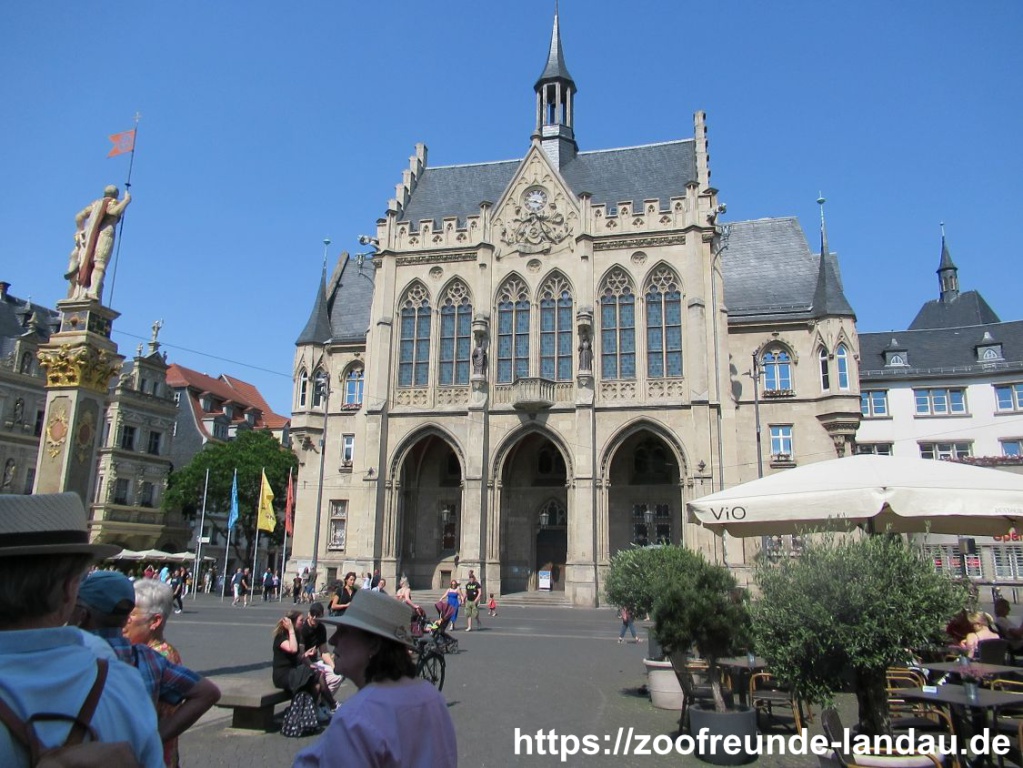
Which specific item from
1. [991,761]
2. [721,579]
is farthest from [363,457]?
[991,761]

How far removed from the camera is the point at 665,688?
11.1 meters

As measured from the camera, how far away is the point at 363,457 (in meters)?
38.3

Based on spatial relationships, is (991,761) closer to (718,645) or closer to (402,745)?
(718,645)

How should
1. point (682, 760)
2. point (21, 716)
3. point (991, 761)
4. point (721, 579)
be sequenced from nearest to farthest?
1. point (21, 716)
2. point (991, 761)
3. point (682, 760)
4. point (721, 579)

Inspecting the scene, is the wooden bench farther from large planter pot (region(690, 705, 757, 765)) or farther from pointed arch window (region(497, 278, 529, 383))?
pointed arch window (region(497, 278, 529, 383))

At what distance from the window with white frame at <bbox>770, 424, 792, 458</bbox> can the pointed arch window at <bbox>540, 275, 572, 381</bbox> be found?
9.87 meters

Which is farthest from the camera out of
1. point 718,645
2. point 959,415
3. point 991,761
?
point 959,415

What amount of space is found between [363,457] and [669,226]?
1899cm

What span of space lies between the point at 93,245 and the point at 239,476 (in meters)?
39.1

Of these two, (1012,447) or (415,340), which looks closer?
(415,340)

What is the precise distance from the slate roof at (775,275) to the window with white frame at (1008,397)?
A: 51.2ft

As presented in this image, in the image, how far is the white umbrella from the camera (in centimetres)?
869

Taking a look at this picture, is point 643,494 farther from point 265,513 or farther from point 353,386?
point 265,513

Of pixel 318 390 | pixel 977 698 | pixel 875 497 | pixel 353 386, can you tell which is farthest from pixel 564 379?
pixel 977 698
